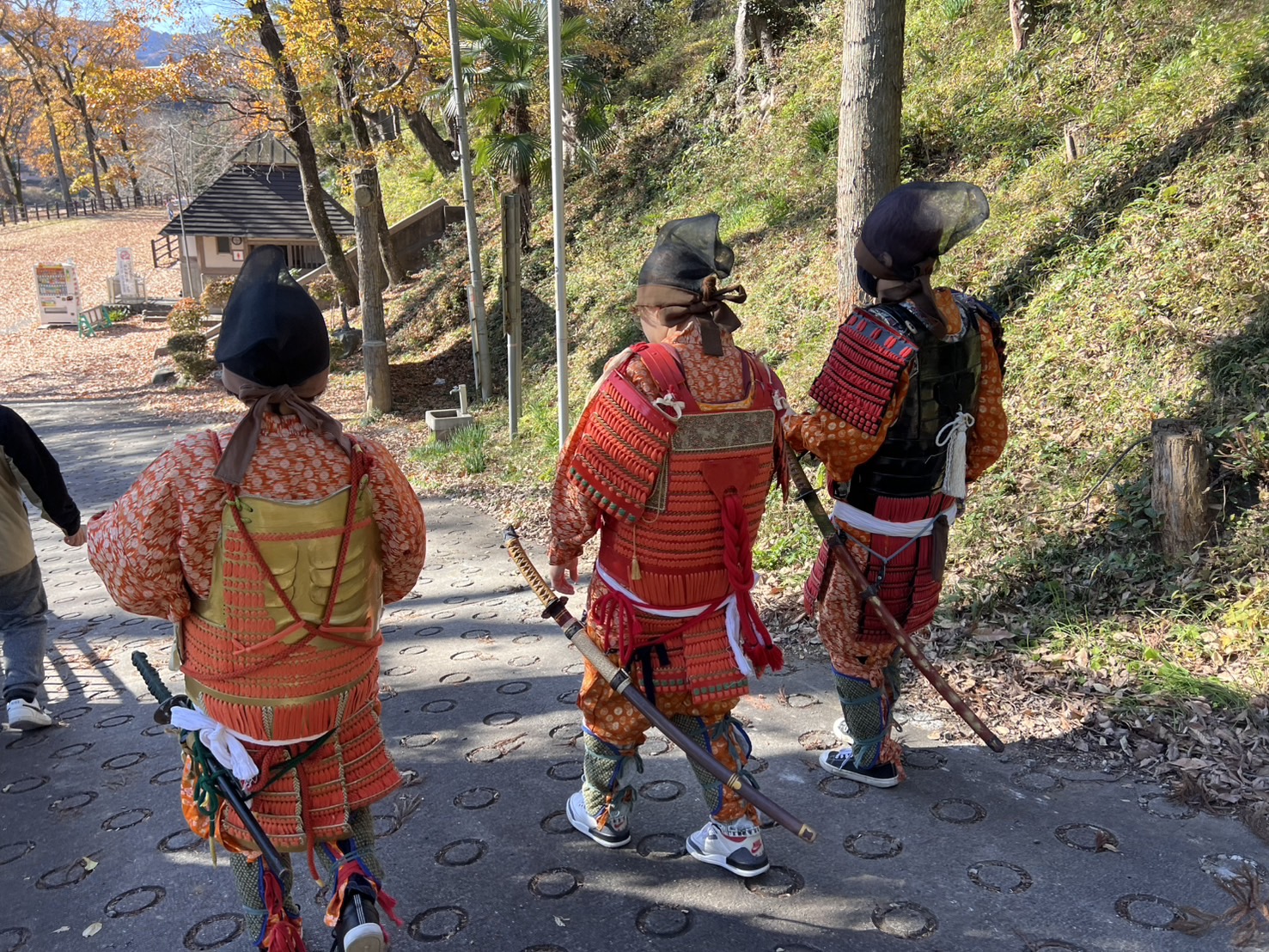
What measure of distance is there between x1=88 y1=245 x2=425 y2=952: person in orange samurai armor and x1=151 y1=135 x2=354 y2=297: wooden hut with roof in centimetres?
2298

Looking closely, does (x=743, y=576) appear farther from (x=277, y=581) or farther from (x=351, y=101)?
(x=351, y=101)

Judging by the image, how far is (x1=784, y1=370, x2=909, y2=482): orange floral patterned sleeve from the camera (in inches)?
111

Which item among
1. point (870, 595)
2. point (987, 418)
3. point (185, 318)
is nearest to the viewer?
point (870, 595)

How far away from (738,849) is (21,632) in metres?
3.36

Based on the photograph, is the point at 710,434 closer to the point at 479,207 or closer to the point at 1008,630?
the point at 1008,630

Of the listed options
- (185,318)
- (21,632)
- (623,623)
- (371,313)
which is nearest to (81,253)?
(185,318)

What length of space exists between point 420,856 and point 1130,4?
8898 mm

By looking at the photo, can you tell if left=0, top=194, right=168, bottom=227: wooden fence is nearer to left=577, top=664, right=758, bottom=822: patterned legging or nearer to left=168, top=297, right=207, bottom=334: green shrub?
left=168, top=297, right=207, bottom=334: green shrub

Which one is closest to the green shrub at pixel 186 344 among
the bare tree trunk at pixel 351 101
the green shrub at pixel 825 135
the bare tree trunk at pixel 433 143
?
the bare tree trunk at pixel 351 101

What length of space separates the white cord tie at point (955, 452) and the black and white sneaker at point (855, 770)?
1025 millimetres

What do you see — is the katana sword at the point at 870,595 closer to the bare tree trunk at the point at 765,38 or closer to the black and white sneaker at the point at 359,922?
the black and white sneaker at the point at 359,922

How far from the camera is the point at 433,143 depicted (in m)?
19.6

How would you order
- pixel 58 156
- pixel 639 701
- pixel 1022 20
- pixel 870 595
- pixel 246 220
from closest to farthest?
pixel 639 701 → pixel 870 595 → pixel 1022 20 → pixel 246 220 → pixel 58 156

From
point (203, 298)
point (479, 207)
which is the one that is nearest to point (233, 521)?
point (479, 207)
